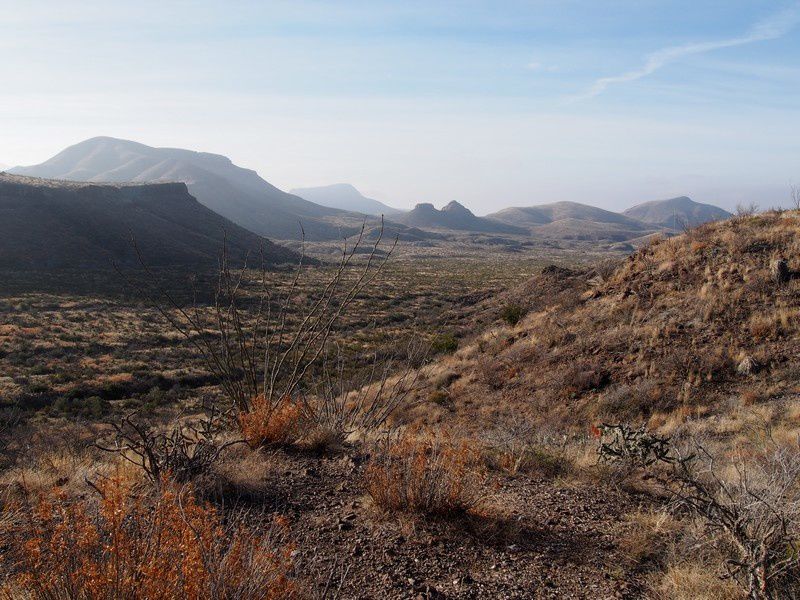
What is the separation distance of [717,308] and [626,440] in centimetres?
891

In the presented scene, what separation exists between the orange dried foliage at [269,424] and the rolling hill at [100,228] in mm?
37175

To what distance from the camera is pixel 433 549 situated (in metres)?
3.34

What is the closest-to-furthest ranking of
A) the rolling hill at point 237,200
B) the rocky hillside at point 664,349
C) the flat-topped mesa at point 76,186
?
1. the rocky hillside at point 664,349
2. the flat-topped mesa at point 76,186
3. the rolling hill at point 237,200

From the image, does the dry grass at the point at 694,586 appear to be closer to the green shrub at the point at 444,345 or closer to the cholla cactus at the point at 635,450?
the cholla cactus at the point at 635,450

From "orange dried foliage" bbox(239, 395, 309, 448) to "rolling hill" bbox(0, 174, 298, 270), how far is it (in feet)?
122

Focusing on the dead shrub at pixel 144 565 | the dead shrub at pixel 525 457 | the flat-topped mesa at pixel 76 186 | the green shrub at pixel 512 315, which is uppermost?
the flat-topped mesa at pixel 76 186

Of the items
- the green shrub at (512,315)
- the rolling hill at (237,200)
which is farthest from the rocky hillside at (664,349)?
the rolling hill at (237,200)

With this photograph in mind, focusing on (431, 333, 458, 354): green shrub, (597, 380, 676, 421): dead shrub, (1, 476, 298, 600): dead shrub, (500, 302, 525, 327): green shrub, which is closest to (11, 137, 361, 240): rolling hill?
(431, 333, 458, 354): green shrub

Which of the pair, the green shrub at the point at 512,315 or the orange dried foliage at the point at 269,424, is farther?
the green shrub at the point at 512,315

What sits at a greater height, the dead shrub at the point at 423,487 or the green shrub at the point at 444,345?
the dead shrub at the point at 423,487

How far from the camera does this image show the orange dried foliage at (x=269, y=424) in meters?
5.07

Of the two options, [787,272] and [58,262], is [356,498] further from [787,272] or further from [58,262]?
[58,262]

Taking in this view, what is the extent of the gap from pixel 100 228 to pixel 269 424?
59315 millimetres

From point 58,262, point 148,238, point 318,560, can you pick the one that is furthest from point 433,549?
point 148,238
